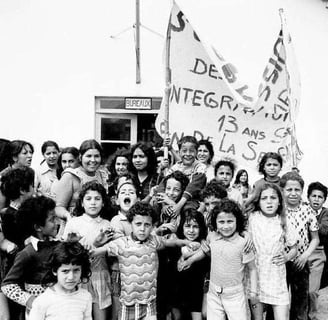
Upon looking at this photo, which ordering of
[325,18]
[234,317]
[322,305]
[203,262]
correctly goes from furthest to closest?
1. [325,18]
2. [322,305]
3. [203,262]
4. [234,317]

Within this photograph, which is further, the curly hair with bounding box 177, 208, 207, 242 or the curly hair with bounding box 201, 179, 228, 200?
the curly hair with bounding box 201, 179, 228, 200

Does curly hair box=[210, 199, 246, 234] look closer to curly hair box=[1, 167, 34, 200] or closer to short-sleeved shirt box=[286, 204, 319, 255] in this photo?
short-sleeved shirt box=[286, 204, 319, 255]

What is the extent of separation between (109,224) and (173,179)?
0.68m

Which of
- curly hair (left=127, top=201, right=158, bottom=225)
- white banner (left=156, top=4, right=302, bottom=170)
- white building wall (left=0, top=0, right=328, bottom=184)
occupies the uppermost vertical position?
→ white building wall (left=0, top=0, right=328, bottom=184)

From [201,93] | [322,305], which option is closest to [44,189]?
[201,93]

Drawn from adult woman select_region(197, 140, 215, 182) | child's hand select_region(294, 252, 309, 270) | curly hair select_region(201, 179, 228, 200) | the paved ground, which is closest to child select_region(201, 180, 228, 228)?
curly hair select_region(201, 179, 228, 200)

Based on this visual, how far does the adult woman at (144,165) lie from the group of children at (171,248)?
19 cm

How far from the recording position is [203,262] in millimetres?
3986

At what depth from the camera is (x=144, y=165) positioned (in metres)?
4.68

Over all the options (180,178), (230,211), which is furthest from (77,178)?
(230,211)

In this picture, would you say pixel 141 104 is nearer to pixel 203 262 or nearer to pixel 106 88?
pixel 106 88

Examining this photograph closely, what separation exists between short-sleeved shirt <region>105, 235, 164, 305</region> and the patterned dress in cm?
76

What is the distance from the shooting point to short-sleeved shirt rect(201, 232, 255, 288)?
12.4ft

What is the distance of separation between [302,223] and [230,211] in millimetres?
746
